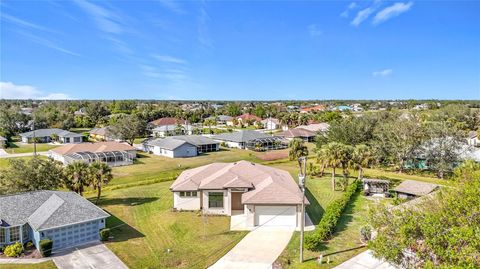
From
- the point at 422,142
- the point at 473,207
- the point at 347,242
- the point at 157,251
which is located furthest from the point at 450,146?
the point at 157,251

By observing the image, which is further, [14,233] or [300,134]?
[300,134]

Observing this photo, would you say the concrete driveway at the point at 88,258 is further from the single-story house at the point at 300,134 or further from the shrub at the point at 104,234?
the single-story house at the point at 300,134

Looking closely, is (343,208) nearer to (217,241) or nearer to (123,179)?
(217,241)

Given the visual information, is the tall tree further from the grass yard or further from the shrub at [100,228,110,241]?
the shrub at [100,228,110,241]

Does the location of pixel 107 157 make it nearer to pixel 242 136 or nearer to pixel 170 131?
pixel 242 136

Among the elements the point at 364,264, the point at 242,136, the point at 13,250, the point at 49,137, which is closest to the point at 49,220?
the point at 13,250

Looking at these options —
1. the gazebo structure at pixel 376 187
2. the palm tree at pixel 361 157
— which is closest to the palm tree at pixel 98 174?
the palm tree at pixel 361 157
